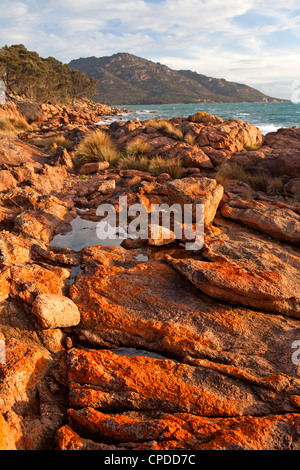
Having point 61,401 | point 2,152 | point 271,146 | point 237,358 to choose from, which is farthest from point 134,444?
point 271,146

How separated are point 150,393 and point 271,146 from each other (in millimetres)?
12345

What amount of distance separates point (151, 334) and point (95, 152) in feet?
27.3

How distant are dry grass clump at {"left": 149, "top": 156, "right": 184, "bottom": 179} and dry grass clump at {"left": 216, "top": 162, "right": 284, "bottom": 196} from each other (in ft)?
4.02

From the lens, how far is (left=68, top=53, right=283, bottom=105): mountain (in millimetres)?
123537

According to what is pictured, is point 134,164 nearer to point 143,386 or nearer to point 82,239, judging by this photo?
point 82,239

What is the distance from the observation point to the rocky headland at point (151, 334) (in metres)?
2.28

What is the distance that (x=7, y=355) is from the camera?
8.93ft

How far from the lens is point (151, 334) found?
3.25 meters

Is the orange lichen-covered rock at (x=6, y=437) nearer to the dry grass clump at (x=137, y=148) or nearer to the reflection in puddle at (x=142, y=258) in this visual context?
the reflection in puddle at (x=142, y=258)

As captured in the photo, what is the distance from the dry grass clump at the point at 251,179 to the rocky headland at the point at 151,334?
7.56 feet

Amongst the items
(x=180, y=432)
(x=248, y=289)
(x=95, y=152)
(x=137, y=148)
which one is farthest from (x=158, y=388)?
(x=137, y=148)

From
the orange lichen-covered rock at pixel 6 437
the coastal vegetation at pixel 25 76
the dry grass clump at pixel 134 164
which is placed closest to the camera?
the orange lichen-covered rock at pixel 6 437

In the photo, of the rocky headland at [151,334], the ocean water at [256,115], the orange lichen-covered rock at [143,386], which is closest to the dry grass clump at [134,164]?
the rocky headland at [151,334]
